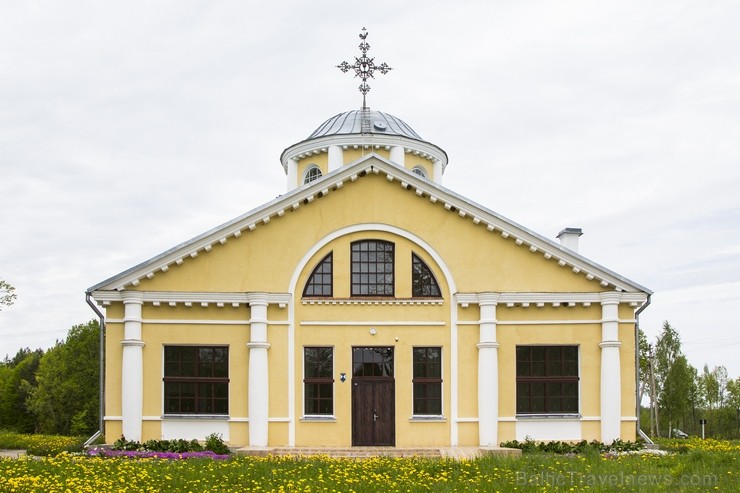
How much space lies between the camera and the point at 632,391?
23.0 m

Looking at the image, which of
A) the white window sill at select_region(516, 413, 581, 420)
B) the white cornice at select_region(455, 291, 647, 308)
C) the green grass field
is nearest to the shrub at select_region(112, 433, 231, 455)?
the green grass field

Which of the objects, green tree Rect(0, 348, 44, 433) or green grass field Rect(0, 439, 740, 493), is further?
green tree Rect(0, 348, 44, 433)

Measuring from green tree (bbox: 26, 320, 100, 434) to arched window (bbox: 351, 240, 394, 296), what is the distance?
3971 cm

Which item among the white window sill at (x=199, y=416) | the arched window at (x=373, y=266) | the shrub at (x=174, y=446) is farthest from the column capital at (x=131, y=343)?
the arched window at (x=373, y=266)

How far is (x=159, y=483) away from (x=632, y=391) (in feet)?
45.2

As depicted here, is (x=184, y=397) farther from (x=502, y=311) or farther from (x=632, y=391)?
(x=632, y=391)

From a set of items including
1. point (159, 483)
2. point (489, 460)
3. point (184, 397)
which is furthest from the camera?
point (184, 397)

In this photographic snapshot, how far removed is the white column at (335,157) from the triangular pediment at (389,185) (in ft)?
21.5

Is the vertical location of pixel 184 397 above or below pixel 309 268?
below

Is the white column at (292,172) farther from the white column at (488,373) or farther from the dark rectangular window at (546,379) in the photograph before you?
the dark rectangular window at (546,379)

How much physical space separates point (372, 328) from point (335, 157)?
352 inches

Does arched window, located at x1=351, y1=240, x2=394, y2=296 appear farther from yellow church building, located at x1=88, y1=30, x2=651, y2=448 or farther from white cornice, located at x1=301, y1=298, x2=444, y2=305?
white cornice, located at x1=301, y1=298, x2=444, y2=305

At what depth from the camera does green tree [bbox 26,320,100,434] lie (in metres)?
57.7

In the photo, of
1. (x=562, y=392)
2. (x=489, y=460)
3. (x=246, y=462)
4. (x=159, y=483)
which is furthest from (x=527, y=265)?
(x=159, y=483)
